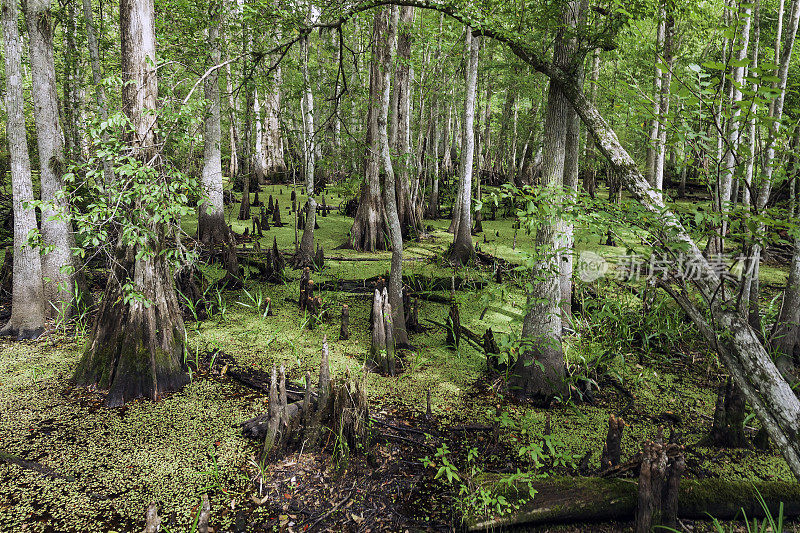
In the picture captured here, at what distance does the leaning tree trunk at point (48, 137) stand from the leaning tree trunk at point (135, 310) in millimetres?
761

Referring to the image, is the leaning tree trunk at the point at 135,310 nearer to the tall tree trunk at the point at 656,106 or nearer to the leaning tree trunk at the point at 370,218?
the tall tree trunk at the point at 656,106

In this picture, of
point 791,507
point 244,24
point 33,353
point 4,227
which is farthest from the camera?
point 4,227

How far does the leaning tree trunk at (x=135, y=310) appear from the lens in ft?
10.5

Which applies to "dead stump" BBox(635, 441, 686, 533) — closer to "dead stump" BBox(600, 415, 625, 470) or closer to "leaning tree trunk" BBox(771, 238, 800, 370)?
"dead stump" BBox(600, 415, 625, 470)

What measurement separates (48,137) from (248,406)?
290cm

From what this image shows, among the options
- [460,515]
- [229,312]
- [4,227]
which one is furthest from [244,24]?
[4,227]

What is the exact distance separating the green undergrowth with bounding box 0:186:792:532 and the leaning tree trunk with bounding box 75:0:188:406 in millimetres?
154

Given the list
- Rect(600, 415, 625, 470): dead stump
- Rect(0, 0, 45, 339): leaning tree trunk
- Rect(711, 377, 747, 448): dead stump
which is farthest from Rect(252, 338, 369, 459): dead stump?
Rect(0, 0, 45, 339): leaning tree trunk

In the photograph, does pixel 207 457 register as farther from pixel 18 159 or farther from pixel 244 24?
pixel 244 24

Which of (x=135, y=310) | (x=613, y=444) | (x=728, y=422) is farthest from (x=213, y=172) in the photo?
(x=728, y=422)

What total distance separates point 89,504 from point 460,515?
185 cm

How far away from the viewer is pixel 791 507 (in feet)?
7.18

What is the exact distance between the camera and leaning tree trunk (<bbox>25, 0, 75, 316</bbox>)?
3.76 m

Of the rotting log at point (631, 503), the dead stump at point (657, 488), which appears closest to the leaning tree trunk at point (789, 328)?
the rotting log at point (631, 503)
